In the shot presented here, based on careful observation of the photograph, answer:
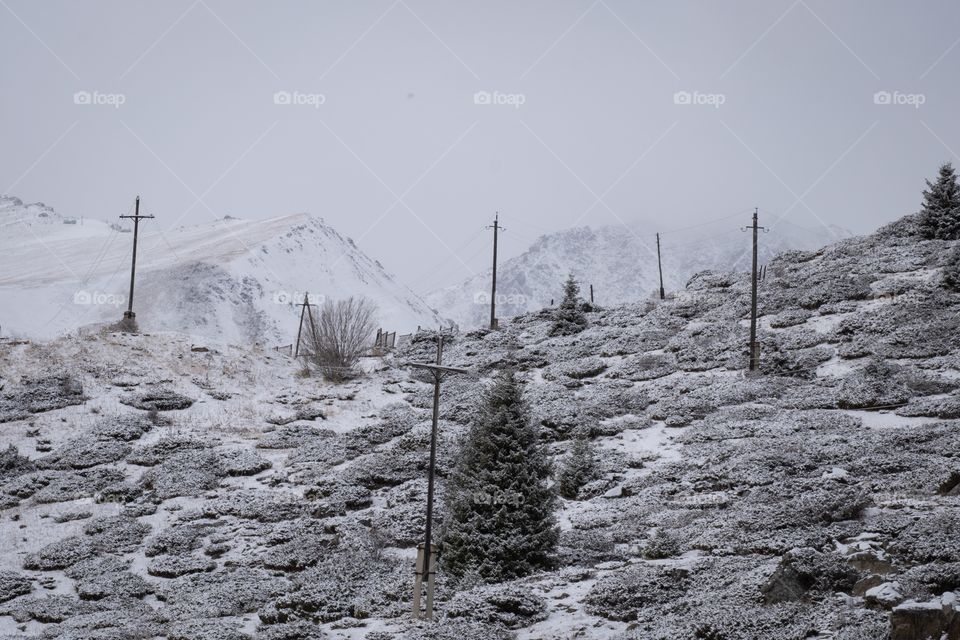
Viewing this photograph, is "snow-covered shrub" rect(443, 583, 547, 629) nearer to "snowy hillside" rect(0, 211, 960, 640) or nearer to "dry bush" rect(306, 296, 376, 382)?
"snowy hillside" rect(0, 211, 960, 640)

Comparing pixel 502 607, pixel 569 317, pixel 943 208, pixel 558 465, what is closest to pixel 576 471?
pixel 558 465

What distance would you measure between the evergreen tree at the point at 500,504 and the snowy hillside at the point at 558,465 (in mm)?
727

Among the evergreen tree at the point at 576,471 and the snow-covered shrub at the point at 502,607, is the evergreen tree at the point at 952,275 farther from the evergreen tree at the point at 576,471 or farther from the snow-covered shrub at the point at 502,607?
the snow-covered shrub at the point at 502,607

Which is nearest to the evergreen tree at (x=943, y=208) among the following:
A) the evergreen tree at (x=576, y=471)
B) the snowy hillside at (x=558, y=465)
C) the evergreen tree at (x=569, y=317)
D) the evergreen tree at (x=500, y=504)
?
the snowy hillside at (x=558, y=465)

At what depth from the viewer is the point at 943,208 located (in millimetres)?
44781

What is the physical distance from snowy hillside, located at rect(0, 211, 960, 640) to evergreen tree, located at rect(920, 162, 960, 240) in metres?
1.87

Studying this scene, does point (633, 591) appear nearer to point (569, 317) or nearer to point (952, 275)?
point (952, 275)

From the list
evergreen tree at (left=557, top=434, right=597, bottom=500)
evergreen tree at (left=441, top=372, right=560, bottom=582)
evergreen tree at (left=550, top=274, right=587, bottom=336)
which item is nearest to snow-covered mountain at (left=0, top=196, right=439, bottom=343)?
evergreen tree at (left=550, top=274, right=587, bottom=336)

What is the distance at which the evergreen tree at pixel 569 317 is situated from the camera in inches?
1811

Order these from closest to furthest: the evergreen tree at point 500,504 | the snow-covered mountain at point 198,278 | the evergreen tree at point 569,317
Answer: the evergreen tree at point 500,504 → the evergreen tree at point 569,317 → the snow-covered mountain at point 198,278

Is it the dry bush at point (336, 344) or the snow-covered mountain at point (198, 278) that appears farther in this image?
the snow-covered mountain at point (198, 278)

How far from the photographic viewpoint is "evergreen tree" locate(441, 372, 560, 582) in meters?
16.9

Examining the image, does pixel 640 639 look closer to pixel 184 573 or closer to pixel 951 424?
pixel 184 573

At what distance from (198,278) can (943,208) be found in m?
78.8
